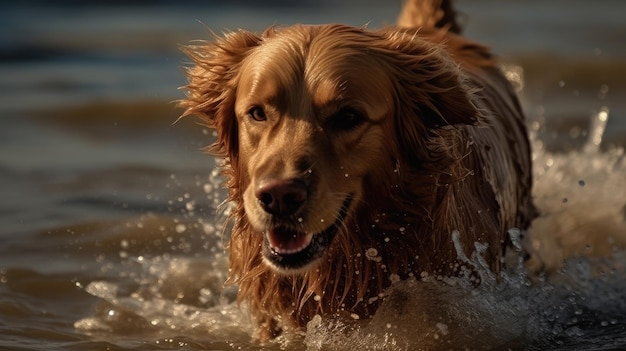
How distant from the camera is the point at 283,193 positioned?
4.68 metres

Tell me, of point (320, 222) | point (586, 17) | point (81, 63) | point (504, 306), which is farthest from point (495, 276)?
point (586, 17)

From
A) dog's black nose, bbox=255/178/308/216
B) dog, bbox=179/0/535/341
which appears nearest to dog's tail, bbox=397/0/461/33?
dog, bbox=179/0/535/341

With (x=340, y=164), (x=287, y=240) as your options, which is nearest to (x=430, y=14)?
(x=340, y=164)

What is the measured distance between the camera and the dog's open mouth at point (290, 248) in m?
4.91

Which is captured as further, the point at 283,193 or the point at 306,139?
the point at 306,139

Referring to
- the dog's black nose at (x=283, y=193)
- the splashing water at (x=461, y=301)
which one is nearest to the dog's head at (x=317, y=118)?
the dog's black nose at (x=283, y=193)

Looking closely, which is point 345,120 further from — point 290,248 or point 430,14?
point 430,14

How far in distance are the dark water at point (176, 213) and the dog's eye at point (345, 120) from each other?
32.3 inches

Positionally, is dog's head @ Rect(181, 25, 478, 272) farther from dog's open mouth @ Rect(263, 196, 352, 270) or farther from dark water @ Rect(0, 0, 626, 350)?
dark water @ Rect(0, 0, 626, 350)

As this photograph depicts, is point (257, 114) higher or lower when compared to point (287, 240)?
higher

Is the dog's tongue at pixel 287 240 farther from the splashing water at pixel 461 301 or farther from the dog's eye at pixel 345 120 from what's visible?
the splashing water at pixel 461 301

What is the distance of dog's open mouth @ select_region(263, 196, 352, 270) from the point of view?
491 cm

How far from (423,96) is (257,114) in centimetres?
75

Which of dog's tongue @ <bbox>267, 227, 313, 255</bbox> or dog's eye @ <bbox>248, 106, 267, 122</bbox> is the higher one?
dog's eye @ <bbox>248, 106, 267, 122</bbox>
